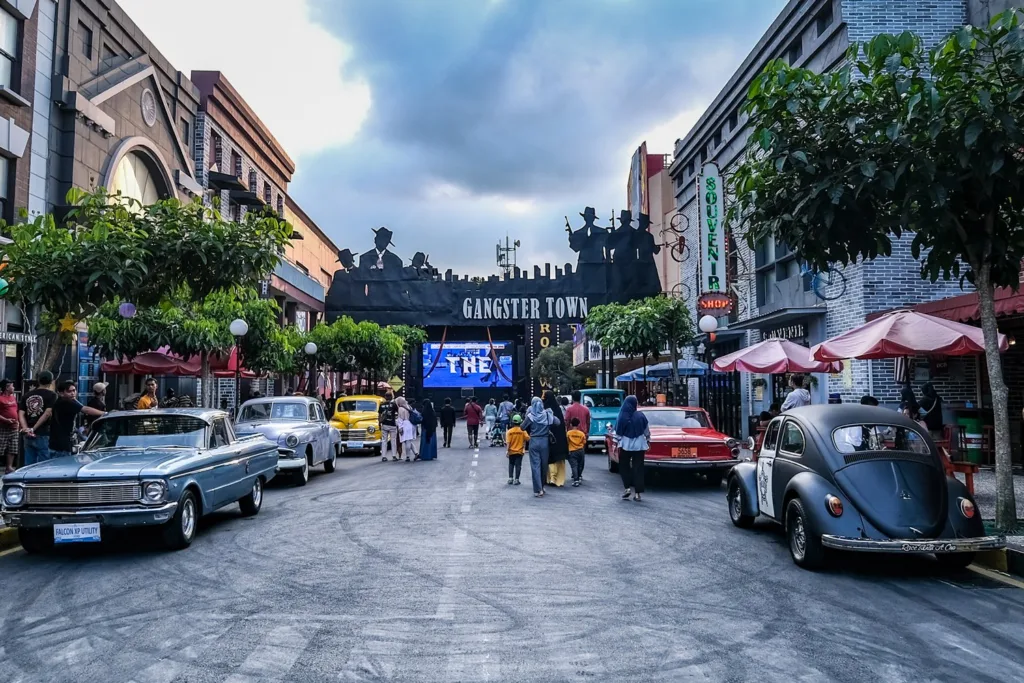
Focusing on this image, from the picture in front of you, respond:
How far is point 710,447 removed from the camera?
14.3m

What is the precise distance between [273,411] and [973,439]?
45.2ft

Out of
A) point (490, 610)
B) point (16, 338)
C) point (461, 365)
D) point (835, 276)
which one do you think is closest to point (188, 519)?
point (490, 610)

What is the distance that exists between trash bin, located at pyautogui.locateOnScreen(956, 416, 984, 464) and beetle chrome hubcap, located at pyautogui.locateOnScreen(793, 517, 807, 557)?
9802 millimetres

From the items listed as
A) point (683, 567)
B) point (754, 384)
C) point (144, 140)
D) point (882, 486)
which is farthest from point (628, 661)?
point (144, 140)

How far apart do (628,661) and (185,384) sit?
2648 cm

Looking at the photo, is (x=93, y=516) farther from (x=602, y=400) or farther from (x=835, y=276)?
(x=835, y=276)

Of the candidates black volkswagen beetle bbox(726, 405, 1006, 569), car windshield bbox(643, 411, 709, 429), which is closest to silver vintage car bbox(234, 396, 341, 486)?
car windshield bbox(643, 411, 709, 429)

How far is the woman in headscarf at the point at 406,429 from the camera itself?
21.0m

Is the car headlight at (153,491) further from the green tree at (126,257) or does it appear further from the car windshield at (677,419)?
the car windshield at (677,419)

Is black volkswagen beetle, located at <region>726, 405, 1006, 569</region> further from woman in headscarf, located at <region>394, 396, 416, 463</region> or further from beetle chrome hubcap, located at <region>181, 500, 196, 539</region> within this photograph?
woman in headscarf, located at <region>394, 396, 416, 463</region>

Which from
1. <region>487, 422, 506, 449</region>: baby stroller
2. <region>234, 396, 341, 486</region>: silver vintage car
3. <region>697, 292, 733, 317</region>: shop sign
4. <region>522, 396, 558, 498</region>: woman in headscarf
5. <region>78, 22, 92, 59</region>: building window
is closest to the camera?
<region>522, 396, 558, 498</region>: woman in headscarf

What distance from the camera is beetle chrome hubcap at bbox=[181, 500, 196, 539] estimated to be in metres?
8.80

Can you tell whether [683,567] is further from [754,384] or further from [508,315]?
[508,315]

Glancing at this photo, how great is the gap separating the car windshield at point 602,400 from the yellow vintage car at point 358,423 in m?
5.96
